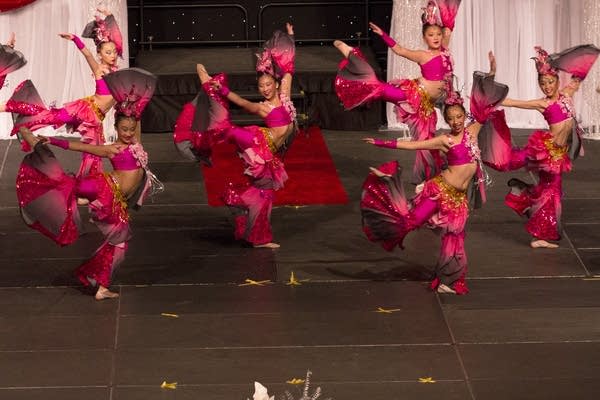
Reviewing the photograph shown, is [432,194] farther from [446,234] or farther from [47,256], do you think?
[47,256]

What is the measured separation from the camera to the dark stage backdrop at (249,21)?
41.4 ft

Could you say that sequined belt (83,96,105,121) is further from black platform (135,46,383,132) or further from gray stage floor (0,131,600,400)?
black platform (135,46,383,132)

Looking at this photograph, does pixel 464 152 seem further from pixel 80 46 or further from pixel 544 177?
pixel 80 46

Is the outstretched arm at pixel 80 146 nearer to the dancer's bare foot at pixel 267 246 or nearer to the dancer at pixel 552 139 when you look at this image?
the dancer's bare foot at pixel 267 246

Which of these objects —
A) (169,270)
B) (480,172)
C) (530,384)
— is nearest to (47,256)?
(169,270)

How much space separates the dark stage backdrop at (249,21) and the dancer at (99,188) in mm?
4999

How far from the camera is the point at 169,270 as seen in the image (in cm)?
828

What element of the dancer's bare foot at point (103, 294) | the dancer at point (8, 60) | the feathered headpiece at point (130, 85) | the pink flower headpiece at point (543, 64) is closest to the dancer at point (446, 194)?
the pink flower headpiece at point (543, 64)

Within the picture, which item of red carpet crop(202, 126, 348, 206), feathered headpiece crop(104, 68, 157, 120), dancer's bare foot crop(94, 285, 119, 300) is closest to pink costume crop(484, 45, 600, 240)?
red carpet crop(202, 126, 348, 206)

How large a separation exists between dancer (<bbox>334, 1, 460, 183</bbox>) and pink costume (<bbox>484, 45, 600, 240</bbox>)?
69 cm

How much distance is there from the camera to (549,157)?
8461mm

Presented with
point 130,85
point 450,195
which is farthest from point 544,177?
point 130,85

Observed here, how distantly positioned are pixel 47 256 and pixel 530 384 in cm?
338

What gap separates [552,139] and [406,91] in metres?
1.14
